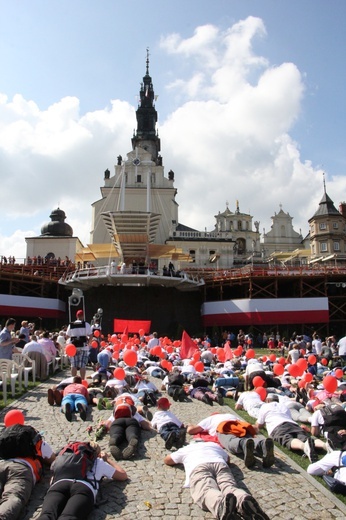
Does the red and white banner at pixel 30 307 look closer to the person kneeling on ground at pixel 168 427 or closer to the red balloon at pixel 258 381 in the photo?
the red balloon at pixel 258 381

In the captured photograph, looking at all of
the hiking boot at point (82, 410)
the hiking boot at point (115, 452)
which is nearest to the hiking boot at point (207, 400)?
the hiking boot at point (82, 410)

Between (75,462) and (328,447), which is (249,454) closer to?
(328,447)

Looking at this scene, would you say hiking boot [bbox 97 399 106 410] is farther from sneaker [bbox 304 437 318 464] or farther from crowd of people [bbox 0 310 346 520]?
sneaker [bbox 304 437 318 464]

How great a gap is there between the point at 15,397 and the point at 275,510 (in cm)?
771

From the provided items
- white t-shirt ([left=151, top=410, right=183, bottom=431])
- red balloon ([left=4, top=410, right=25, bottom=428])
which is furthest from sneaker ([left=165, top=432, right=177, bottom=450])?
red balloon ([left=4, top=410, right=25, bottom=428])

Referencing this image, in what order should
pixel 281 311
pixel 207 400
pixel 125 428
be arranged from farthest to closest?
pixel 281 311, pixel 207 400, pixel 125 428

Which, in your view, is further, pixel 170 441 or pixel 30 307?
pixel 30 307

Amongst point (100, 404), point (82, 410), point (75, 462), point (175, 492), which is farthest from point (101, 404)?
point (75, 462)

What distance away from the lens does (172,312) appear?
37125 mm

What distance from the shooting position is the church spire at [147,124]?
69438 millimetres

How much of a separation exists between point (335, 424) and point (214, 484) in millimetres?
2879

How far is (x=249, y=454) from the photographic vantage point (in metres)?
6.23

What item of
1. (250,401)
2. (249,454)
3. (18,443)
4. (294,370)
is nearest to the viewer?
(18,443)

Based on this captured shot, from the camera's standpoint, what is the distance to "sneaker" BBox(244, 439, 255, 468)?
20.5ft
